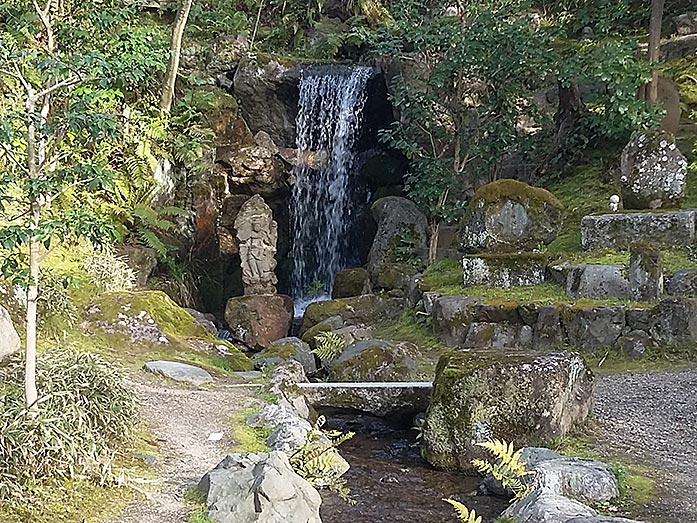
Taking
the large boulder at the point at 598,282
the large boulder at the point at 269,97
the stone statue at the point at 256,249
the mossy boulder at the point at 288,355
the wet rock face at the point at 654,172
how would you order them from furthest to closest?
the large boulder at the point at 269,97, the stone statue at the point at 256,249, the wet rock face at the point at 654,172, the mossy boulder at the point at 288,355, the large boulder at the point at 598,282

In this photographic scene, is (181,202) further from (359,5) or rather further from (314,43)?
(359,5)

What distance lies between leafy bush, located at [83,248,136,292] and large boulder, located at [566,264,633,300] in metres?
6.75

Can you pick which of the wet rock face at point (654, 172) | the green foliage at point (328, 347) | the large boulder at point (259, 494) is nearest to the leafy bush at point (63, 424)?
the large boulder at point (259, 494)

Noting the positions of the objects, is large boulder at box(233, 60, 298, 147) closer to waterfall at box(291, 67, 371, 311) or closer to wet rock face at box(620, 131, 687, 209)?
waterfall at box(291, 67, 371, 311)

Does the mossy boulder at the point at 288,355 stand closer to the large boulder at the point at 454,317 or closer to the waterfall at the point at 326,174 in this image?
the large boulder at the point at 454,317

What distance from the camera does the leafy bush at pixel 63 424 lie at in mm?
4289

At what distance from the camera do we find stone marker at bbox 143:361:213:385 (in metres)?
7.92

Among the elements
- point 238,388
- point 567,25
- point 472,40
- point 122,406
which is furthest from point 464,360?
point 567,25

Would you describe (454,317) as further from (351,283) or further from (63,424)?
(63,424)

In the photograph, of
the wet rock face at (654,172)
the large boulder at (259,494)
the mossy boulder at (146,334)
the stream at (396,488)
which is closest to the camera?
the large boulder at (259,494)

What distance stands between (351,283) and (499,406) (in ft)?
27.5

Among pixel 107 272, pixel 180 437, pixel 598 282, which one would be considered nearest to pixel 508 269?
pixel 598 282

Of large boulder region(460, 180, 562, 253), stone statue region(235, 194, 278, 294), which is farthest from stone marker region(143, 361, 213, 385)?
stone statue region(235, 194, 278, 294)

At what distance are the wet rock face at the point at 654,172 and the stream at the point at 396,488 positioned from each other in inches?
233
